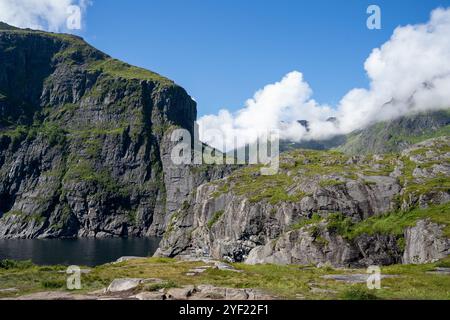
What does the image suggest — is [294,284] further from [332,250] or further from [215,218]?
[215,218]

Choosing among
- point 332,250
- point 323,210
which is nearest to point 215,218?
point 323,210

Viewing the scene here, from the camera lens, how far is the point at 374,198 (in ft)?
303

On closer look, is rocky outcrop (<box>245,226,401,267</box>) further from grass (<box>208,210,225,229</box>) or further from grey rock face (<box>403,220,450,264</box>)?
grass (<box>208,210,225,229</box>)

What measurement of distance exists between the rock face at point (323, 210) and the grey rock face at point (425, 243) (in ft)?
0.55

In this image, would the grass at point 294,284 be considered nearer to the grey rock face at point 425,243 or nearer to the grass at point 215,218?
the grey rock face at point 425,243

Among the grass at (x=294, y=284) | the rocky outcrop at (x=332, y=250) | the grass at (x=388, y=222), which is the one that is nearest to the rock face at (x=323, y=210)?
the rocky outcrop at (x=332, y=250)

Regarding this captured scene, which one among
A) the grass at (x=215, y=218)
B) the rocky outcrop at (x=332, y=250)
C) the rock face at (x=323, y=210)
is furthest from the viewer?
the grass at (x=215, y=218)

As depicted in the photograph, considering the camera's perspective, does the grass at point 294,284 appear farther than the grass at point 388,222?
No

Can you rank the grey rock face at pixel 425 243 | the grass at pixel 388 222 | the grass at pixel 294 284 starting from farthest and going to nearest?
the grass at pixel 388 222, the grey rock face at pixel 425 243, the grass at pixel 294 284

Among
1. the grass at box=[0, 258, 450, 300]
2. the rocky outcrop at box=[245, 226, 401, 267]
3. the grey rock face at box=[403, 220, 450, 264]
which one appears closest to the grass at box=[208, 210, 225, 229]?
the rocky outcrop at box=[245, 226, 401, 267]

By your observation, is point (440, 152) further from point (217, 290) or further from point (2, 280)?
point (2, 280)

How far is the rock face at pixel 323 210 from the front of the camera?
8181 cm
